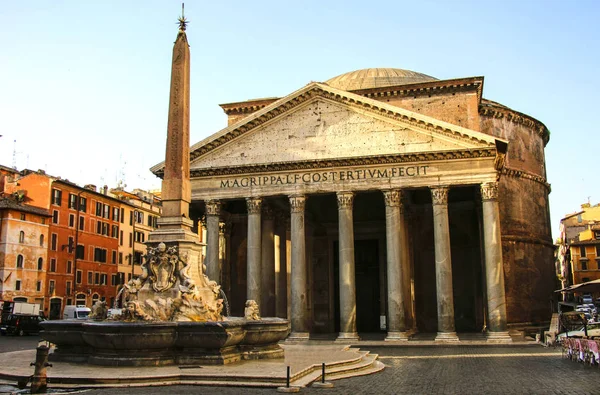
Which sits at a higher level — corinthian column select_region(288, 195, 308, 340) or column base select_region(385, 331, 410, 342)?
corinthian column select_region(288, 195, 308, 340)

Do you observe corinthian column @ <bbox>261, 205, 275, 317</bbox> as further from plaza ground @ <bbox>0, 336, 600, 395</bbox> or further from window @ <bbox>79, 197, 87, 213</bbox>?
window @ <bbox>79, 197, 87, 213</bbox>

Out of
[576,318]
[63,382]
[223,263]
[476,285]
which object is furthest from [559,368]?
[223,263]

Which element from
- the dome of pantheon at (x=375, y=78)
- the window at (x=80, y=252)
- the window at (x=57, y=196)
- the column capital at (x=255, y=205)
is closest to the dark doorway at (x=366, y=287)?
the column capital at (x=255, y=205)

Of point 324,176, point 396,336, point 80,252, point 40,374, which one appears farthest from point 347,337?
point 80,252

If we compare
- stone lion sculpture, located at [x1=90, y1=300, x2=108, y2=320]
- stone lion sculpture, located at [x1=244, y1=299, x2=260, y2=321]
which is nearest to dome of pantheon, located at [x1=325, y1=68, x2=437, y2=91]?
stone lion sculpture, located at [x1=244, y1=299, x2=260, y2=321]

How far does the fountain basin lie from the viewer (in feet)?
32.0

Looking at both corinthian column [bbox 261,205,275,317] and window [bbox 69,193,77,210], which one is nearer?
corinthian column [bbox 261,205,275,317]

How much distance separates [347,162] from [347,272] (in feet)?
14.2

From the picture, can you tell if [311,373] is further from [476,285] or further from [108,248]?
[108,248]

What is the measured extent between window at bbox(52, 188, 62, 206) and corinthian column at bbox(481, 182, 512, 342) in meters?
27.3

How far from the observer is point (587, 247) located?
59656 mm

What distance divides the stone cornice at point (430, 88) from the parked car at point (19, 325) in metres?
19.0

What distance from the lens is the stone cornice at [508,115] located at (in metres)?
32.6

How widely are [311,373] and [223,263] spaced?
63.2ft
